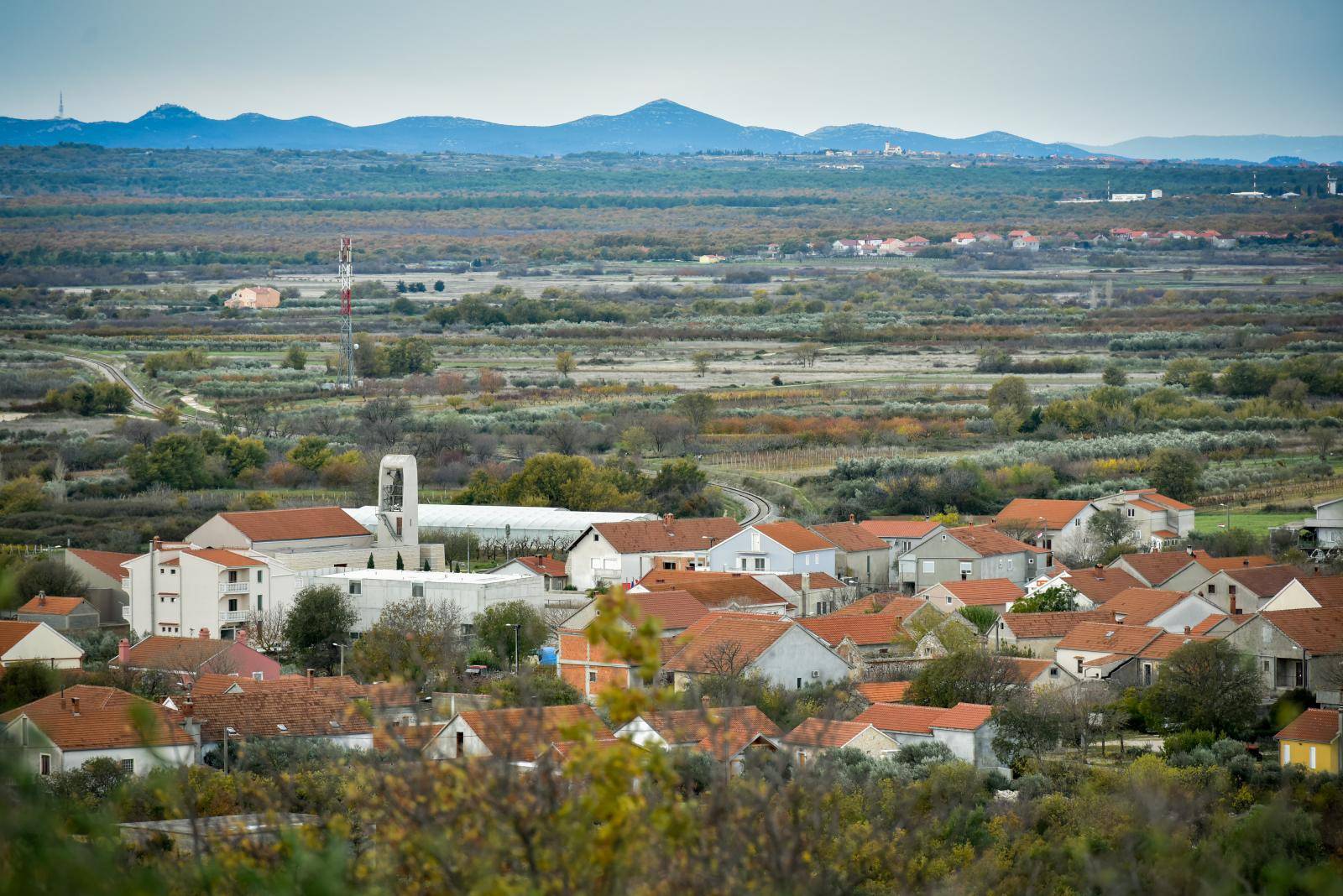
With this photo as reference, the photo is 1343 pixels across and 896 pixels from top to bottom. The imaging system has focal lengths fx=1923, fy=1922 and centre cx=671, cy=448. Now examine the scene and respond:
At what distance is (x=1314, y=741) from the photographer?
69.9 ft

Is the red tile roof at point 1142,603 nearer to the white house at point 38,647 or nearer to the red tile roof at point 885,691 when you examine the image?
the red tile roof at point 885,691

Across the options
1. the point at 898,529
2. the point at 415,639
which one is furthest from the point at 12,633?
the point at 898,529

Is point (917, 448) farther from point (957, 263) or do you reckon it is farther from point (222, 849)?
point (957, 263)

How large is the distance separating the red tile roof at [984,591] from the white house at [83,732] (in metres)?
14.8

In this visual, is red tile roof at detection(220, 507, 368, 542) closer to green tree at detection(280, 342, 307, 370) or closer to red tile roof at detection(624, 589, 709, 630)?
red tile roof at detection(624, 589, 709, 630)

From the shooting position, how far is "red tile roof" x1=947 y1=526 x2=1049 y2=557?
36.0m

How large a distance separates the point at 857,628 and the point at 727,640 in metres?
3.66

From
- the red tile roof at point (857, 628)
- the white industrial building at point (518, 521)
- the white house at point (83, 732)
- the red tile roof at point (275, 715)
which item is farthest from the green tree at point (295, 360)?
the white house at point (83, 732)

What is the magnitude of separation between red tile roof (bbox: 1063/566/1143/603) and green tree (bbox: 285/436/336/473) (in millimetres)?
21568

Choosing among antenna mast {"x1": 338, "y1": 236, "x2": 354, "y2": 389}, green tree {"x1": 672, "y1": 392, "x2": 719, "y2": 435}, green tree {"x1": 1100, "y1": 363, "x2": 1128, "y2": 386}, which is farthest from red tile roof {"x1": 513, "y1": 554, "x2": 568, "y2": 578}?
green tree {"x1": 1100, "y1": 363, "x2": 1128, "y2": 386}

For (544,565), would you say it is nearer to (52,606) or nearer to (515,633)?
(515,633)

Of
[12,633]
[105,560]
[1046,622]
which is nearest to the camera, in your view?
[12,633]

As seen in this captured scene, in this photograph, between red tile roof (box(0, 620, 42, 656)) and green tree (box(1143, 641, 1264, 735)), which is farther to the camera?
red tile roof (box(0, 620, 42, 656))

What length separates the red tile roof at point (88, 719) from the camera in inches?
806
